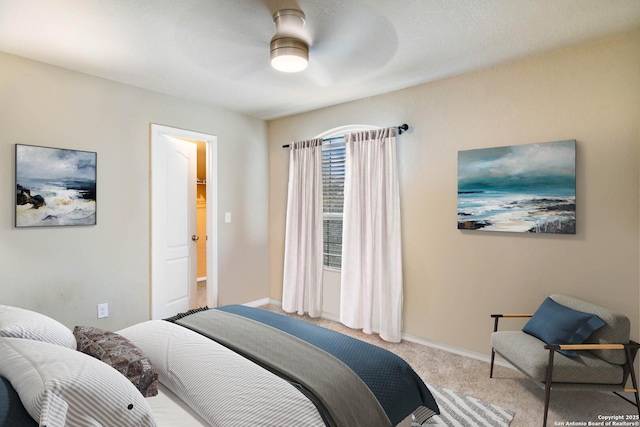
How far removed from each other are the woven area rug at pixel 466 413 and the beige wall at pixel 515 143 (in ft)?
2.48

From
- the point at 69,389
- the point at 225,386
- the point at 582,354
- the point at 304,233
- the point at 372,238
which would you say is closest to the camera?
the point at 69,389

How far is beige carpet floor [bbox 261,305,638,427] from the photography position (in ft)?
7.20

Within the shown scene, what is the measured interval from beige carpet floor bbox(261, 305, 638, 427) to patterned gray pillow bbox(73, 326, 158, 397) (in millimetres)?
2023

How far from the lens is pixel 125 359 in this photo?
4.79 ft

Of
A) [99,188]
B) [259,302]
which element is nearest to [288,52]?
[99,188]

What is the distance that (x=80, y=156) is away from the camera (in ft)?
9.76

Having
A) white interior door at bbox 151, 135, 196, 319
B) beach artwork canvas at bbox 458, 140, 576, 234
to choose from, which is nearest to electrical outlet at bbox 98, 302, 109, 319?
white interior door at bbox 151, 135, 196, 319

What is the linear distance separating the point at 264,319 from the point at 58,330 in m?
1.08

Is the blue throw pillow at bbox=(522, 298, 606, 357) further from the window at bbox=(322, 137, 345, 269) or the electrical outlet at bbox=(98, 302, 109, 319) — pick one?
the electrical outlet at bbox=(98, 302, 109, 319)

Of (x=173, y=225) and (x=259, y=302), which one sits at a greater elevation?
(x=173, y=225)

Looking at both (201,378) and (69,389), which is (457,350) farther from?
(69,389)

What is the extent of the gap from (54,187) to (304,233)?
94.2 inches

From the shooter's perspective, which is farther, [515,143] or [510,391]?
[515,143]

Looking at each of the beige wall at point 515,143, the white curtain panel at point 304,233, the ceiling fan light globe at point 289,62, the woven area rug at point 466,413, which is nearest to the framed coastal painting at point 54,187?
the ceiling fan light globe at point 289,62
